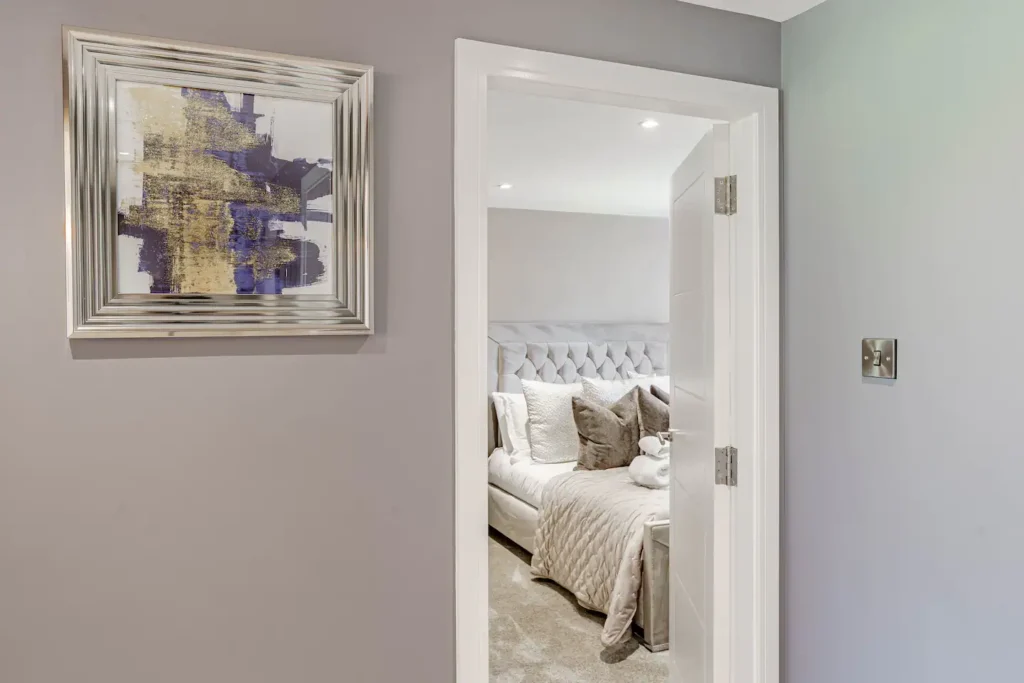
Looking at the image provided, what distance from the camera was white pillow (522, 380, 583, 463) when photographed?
4.70 metres

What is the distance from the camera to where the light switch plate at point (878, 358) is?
1.63 metres

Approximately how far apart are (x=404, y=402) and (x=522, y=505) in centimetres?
306

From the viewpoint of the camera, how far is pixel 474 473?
1587 millimetres

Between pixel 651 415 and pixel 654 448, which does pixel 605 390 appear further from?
pixel 654 448

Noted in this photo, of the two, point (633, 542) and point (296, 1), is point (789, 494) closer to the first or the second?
point (633, 542)

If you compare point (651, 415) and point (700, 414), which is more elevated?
point (700, 414)

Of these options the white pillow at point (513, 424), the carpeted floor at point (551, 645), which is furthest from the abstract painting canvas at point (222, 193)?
the white pillow at point (513, 424)

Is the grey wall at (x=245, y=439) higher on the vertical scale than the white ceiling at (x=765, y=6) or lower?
lower

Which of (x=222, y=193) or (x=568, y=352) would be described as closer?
(x=222, y=193)

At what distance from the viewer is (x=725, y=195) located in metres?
1.97

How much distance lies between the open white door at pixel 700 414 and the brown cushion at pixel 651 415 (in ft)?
6.25

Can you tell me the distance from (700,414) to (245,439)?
132 cm

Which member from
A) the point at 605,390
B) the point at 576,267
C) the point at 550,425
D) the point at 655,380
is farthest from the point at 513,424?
the point at 576,267

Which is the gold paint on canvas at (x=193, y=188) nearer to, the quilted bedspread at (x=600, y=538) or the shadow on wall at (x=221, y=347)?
the shadow on wall at (x=221, y=347)
